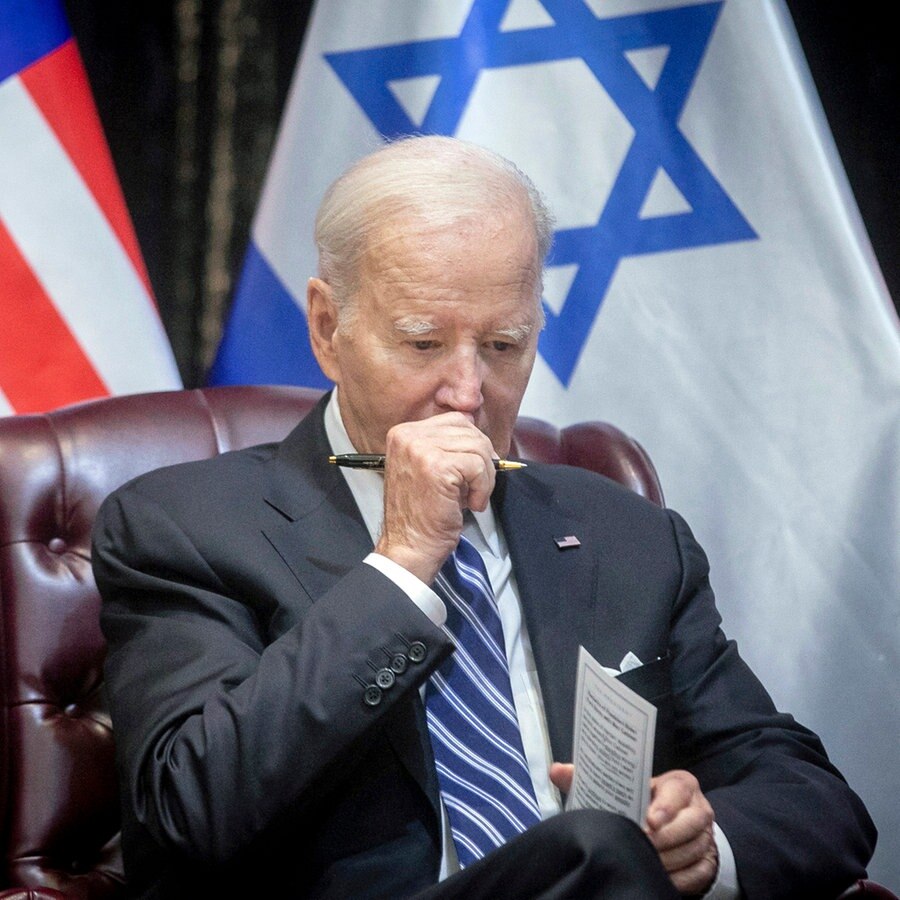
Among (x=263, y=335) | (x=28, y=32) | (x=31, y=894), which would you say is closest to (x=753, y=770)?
(x=31, y=894)

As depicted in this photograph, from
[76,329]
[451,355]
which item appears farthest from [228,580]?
[76,329]

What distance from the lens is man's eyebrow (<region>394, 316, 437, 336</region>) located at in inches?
76.5

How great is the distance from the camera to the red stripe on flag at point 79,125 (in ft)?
9.14

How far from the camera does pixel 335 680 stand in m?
1.68

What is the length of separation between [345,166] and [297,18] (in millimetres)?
393

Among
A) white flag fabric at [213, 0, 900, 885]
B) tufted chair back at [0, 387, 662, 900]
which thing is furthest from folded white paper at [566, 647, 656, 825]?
white flag fabric at [213, 0, 900, 885]

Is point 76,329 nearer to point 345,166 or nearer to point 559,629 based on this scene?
point 345,166

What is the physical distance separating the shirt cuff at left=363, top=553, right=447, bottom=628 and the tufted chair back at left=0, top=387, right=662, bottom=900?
0.63 m

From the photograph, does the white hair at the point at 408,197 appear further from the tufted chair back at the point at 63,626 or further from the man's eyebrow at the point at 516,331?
the tufted chair back at the point at 63,626

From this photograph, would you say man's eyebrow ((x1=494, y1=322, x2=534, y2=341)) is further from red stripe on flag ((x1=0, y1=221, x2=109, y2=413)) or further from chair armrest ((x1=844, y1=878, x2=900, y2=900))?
red stripe on flag ((x1=0, y1=221, x2=109, y2=413))

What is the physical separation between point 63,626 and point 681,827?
3.42ft

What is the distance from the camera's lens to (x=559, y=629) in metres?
2.02

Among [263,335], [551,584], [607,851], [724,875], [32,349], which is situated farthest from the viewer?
[263,335]

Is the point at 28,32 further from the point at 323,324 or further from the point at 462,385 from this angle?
the point at 462,385
